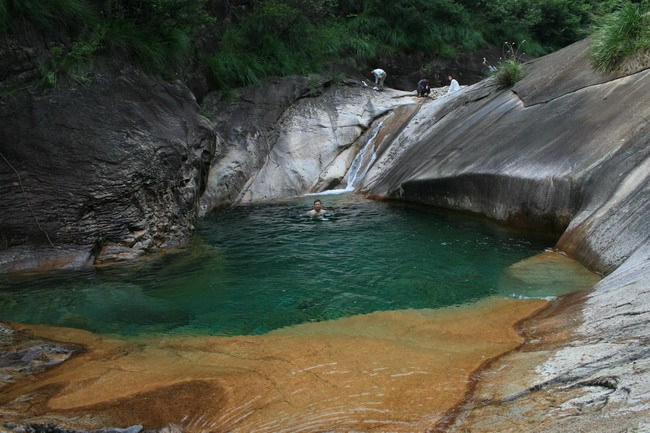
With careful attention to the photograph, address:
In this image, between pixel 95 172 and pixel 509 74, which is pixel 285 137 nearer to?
pixel 509 74

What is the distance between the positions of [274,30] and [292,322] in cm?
1397

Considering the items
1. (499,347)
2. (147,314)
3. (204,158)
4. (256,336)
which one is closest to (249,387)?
(256,336)

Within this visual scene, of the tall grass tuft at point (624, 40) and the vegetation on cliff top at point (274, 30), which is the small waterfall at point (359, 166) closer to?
the vegetation on cliff top at point (274, 30)

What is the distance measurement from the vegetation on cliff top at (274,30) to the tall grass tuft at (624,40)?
0.13 feet

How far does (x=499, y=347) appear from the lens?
502cm

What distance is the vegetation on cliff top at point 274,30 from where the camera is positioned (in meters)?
10.7

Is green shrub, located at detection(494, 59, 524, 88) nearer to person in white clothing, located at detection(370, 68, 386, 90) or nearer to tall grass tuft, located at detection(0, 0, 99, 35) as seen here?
person in white clothing, located at detection(370, 68, 386, 90)

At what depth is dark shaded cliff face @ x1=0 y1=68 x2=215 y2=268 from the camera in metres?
9.40

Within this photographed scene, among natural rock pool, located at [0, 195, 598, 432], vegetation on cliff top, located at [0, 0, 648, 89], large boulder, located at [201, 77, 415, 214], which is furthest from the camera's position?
large boulder, located at [201, 77, 415, 214]

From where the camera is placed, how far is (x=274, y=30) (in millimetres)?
18359

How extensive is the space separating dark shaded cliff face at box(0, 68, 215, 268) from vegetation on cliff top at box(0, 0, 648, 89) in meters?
0.77

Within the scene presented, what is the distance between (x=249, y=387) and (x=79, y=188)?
21.2 ft

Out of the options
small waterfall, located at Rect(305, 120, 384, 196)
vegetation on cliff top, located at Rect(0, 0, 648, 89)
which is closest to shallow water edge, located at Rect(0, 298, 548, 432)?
vegetation on cliff top, located at Rect(0, 0, 648, 89)

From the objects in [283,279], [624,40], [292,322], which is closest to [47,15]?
[283,279]
